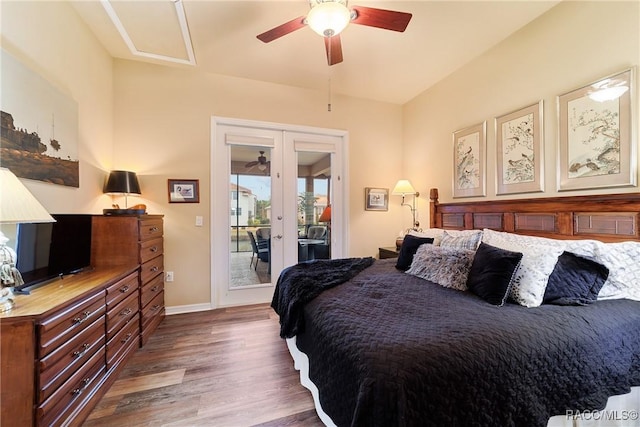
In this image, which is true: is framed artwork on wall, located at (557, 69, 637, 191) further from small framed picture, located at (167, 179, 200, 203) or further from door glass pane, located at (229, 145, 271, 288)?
small framed picture, located at (167, 179, 200, 203)

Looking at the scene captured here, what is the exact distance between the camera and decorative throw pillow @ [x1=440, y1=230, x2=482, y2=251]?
2.33 meters

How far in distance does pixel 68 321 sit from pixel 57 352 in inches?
5.9

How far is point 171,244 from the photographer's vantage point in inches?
123

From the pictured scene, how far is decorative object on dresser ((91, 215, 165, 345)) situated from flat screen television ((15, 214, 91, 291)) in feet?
0.63

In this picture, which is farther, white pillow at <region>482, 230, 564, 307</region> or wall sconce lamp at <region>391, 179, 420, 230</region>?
wall sconce lamp at <region>391, 179, 420, 230</region>

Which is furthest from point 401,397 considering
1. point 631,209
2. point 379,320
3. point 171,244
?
point 171,244

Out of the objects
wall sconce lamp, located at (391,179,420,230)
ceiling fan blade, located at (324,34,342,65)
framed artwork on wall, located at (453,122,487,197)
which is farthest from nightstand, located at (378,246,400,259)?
ceiling fan blade, located at (324,34,342,65)

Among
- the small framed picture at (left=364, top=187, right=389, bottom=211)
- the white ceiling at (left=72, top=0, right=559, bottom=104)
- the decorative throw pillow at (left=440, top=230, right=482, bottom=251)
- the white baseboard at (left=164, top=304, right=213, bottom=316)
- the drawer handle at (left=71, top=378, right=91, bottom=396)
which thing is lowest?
the white baseboard at (left=164, top=304, right=213, bottom=316)

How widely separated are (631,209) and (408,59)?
7.76 ft

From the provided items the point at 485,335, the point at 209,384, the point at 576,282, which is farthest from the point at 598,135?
the point at 209,384

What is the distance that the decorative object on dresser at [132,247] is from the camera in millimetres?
2270

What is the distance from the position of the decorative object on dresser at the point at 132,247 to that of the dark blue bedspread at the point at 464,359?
174cm

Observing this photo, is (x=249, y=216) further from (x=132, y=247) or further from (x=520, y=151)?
(x=520, y=151)

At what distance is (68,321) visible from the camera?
1.38 meters
